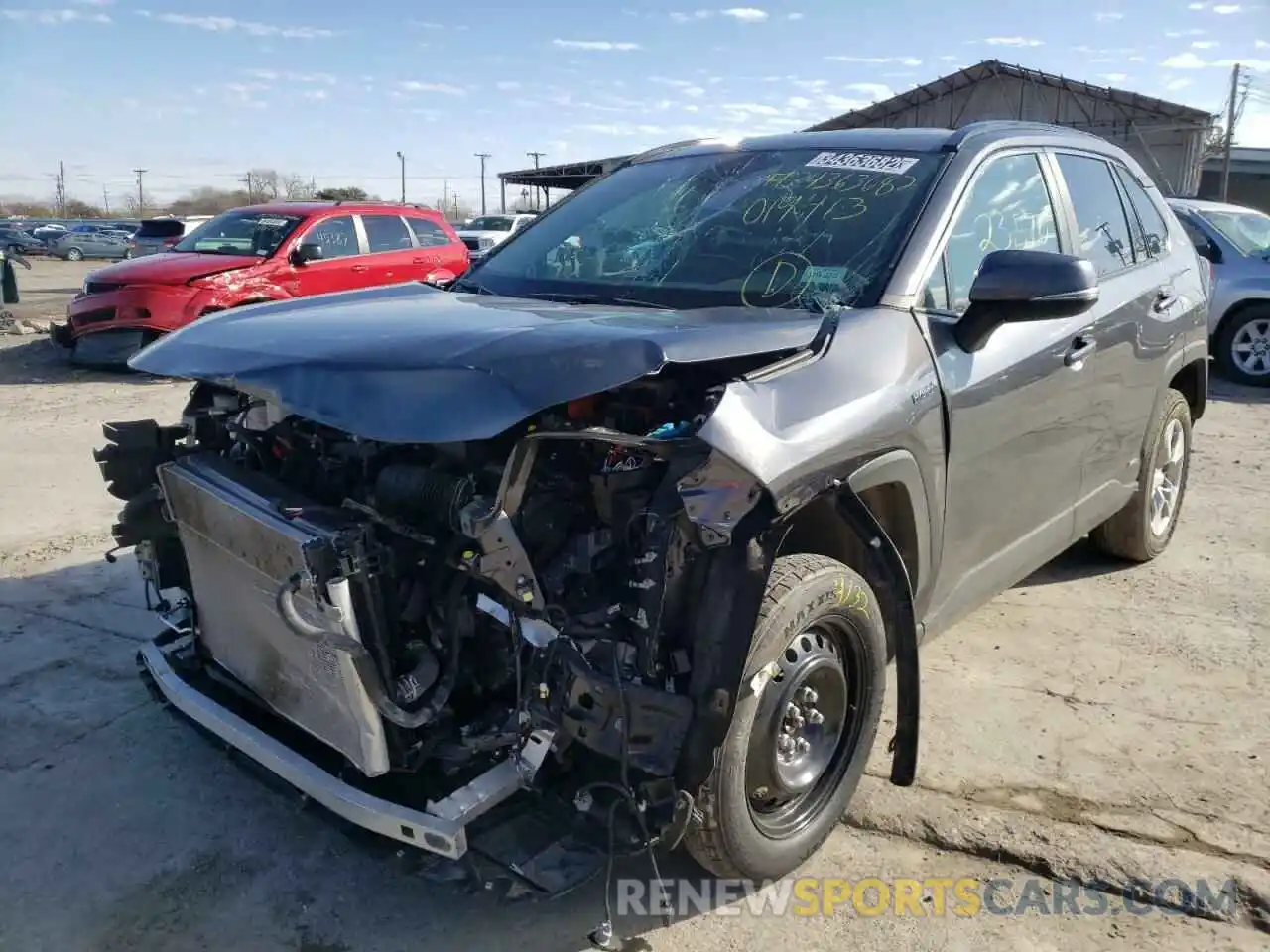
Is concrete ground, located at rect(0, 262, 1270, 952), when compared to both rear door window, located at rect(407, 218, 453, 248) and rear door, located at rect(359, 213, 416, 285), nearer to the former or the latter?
rear door, located at rect(359, 213, 416, 285)

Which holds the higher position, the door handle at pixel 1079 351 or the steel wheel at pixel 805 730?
the door handle at pixel 1079 351

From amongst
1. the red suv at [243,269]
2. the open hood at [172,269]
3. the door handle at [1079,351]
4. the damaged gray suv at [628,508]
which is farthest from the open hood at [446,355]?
the open hood at [172,269]

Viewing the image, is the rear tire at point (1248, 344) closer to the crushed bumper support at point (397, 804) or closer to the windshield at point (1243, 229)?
the windshield at point (1243, 229)

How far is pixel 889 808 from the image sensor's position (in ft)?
10.5

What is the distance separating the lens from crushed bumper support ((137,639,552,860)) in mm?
2357

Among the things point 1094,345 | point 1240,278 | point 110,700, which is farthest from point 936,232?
point 1240,278

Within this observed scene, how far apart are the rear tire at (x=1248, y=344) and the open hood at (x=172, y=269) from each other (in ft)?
34.4

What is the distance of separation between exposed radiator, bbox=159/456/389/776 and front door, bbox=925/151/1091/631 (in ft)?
5.94

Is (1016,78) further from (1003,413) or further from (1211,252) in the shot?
(1003,413)

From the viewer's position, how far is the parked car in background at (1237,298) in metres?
10.9

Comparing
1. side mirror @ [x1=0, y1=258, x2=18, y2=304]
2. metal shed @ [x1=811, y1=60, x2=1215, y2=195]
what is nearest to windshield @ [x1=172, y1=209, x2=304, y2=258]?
side mirror @ [x1=0, y1=258, x2=18, y2=304]

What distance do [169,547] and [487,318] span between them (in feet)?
4.67

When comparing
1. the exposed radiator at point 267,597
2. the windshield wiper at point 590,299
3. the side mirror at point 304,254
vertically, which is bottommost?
the exposed radiator at point 267,597

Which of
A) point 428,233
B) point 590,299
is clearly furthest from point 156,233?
point 590,299
